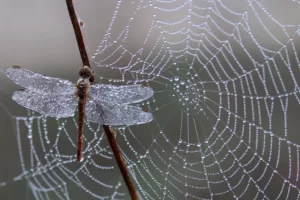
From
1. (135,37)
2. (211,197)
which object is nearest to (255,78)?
(211,197)

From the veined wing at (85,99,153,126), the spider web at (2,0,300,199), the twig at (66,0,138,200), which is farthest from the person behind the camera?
the spider web at (2,0,300,199)

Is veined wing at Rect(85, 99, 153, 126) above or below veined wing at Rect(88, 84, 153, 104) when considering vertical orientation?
below

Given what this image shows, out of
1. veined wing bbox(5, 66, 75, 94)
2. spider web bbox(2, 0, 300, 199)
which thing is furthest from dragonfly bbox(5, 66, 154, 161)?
spider web bbox(2, 0, 300, 199)

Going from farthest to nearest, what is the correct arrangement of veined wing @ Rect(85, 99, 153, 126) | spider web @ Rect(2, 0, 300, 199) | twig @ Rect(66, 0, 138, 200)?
1. spider web @ Rect(2, 0, 300, 199)
2. veined wing @ Rect(85, 99, 153, 126)
3. twig @ Rect(66, 0, 138, 200)

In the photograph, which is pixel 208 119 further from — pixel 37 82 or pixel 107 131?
pixel 107 131

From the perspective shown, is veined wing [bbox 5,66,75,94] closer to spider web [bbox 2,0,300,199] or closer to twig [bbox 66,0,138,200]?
twig [bbox 66,0,138,200]

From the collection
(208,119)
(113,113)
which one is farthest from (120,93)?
(208,119)

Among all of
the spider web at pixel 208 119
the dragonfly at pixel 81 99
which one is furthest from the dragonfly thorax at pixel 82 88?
the spider web at pixel 208 119
